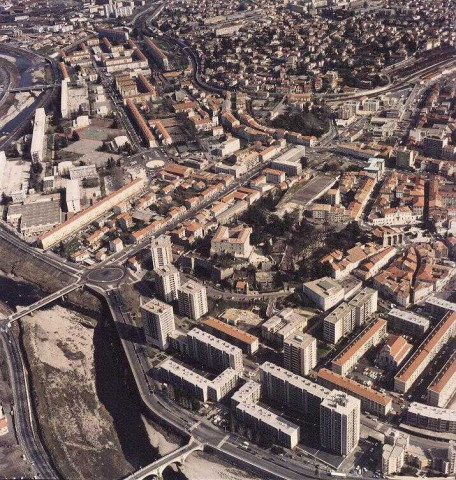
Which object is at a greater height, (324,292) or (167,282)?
(167,282)

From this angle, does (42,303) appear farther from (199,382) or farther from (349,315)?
(349,315)

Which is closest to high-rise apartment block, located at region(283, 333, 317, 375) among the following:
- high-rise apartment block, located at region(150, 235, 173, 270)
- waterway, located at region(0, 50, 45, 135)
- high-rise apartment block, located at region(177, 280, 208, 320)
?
high-rise apartment block, located at region(177, 280, 208, 320)

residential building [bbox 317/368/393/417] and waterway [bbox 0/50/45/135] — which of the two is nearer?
residential building [bbox 317/368/393/417]

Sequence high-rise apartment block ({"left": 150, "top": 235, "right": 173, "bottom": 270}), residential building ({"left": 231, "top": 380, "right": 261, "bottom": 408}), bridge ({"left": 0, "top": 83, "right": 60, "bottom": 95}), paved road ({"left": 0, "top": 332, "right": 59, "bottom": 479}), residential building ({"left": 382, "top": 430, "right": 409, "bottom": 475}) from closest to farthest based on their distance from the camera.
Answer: residential building ({"left": 382, "top": 430, "right": 409, "bottom": 475}) → paved road ({"left": 0, "top": 332, "right": 59, "bottom": 479}) → residential building ({"left": 231, "top": 380, "right": 261, "bottom": 408}) → high-rise apartment block ({"left": 150, "top": 235, "right": 173, "bottom": 270}) → bridge ({"left": 0, "top": 83, "right": 60, "bottom": 95})

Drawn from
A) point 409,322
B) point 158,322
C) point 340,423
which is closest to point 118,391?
point 158,322

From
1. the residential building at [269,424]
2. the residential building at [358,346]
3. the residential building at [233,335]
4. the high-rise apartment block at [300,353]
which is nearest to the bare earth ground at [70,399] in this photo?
the residential building at [269,424]

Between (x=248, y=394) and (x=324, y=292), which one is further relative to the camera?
(x=324, y=292)

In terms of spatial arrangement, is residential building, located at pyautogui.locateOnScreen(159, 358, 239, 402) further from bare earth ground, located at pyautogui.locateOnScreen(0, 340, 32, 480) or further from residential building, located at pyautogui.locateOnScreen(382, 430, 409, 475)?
residential building, located at pyautogui.locateOnScreen(382, 430, 409, 475)

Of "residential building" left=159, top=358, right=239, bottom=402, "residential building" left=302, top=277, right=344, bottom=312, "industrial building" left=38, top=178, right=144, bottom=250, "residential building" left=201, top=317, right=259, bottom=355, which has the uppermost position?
"industrial building" left=38, top=178, right=144, bottom=250
